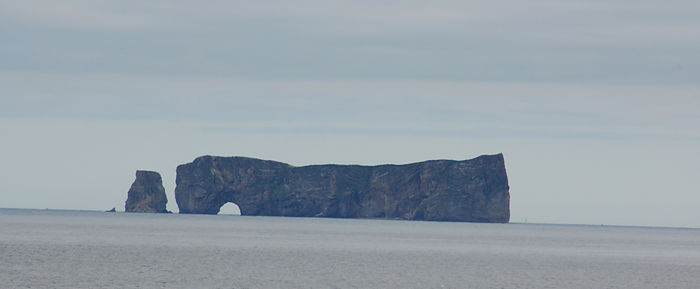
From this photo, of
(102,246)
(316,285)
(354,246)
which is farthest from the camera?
(354,246)

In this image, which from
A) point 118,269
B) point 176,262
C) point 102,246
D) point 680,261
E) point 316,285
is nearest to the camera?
point 316,285

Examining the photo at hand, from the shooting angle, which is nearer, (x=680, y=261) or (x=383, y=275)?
(x=383, y=275)

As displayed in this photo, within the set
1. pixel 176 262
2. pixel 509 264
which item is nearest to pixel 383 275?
pixel 176 262

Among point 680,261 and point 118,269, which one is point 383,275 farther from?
point 680,261

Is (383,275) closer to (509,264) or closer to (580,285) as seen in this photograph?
(580,285)

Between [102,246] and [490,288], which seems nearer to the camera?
[490,288]

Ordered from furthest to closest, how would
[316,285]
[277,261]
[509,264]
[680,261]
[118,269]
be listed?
[680,261], [509,264], [277,261], [118,269], [316,285]

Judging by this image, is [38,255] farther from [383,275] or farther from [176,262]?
[383,275]

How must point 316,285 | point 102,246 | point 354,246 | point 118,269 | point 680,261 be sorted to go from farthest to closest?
point 354,246
point 680,261
point 102,246
point 118,269
point 316,285

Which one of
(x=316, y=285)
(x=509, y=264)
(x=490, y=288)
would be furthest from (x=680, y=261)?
(x=316, y=285)
